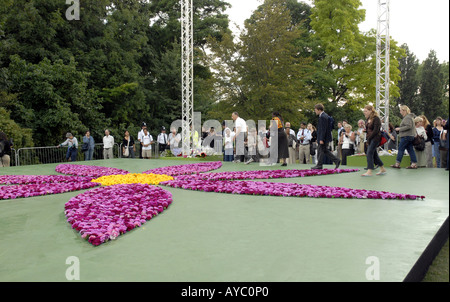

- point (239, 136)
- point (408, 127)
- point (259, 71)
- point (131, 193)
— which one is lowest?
point (131, 193)

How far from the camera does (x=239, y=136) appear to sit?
13.8m

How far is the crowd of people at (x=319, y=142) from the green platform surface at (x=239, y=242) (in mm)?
2965

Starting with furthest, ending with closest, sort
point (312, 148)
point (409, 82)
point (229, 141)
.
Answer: point (409, 82) < point (229, 141) < point (312, 148)

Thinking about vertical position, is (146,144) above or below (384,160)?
above

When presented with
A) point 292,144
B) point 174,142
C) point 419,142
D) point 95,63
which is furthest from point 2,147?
point 95,63

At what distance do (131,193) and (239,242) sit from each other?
3.57m

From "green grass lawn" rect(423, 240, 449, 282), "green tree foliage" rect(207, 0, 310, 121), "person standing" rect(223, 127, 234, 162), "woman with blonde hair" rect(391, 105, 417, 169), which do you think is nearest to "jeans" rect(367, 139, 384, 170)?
"woman with blonde hair" rect(391, 105, 417, 169)

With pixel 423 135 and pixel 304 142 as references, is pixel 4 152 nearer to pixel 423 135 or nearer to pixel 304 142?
pixel 304 142

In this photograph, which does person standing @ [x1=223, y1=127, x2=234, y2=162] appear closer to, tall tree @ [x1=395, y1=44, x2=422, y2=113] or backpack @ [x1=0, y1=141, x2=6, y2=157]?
backpack @ [x1=0, y1=141, x2=6, y2=157]

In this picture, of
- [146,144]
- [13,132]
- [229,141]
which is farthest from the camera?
[13,132]

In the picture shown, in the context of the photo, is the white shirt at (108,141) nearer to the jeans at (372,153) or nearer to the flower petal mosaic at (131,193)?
the flower petal mosaic at (131,193)

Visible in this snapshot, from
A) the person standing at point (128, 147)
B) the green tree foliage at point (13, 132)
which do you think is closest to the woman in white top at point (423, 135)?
the person standing at point (128, 147)

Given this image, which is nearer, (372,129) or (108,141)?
(372,129)

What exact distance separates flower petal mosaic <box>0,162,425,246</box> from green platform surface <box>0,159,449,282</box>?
0.56ft
